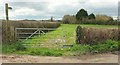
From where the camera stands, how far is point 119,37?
1625 centimetres

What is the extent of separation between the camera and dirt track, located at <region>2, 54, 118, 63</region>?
11156 millimetres

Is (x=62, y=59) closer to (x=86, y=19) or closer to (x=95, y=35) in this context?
(x=95, y=35)

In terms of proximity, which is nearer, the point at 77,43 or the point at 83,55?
the point at 83,55

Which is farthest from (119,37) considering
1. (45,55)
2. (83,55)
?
(45,55)

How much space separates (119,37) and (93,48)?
119 inches

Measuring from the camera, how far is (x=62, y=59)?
38.8 ft

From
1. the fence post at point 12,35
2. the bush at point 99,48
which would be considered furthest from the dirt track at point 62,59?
the fence post at point 12,35

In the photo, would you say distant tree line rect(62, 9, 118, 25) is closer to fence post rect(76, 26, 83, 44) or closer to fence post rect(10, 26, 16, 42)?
fence post rect(76, 26, 83, 44)

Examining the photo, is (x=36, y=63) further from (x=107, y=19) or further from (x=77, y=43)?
(x=107, y=19)

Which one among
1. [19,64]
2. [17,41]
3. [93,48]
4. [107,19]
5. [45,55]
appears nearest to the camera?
[19,64]

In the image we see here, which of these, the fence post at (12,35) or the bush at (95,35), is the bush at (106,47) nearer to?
the bush at (95,35)

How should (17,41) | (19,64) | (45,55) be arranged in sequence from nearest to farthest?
(19,64) → (45,55) → (17,41)

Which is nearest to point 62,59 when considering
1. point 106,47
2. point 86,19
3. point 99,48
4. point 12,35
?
point 99,48

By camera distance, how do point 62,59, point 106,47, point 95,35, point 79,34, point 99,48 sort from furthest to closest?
point 79,34
point 95,35
point 106,47
point 99,48
point 62,59
